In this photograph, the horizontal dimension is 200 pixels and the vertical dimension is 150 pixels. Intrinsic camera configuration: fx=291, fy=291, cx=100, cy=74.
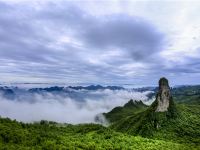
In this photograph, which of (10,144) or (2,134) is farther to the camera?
(2,134)

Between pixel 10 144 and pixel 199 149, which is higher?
pixel 10 144

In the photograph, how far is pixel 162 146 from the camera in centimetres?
17075

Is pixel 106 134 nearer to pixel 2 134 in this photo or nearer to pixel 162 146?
pixel 162 146

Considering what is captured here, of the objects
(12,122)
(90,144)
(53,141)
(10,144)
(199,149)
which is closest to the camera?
(10,144)

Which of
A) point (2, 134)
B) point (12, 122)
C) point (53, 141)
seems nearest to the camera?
point (2, 134)

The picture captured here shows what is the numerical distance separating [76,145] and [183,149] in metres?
68.8

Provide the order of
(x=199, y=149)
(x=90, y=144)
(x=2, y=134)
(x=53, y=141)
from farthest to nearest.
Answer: (x=199, y=149) < (x=90, y=144) < (x=53, y=141) < (x=2, y=134)

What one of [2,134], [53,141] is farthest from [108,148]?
[2,134]

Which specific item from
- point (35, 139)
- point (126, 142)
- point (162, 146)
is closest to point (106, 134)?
point (126, 142)

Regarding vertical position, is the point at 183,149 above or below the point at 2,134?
below

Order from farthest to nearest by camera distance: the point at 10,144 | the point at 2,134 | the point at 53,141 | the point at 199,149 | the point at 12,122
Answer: the point at 199,149 → the point at 12,122 → the point at 53,141 → the point at 2,134 → the point at 10,144

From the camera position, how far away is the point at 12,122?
162 meters

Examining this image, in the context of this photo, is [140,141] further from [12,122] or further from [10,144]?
[10,144]

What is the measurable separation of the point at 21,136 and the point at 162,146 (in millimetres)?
84030
